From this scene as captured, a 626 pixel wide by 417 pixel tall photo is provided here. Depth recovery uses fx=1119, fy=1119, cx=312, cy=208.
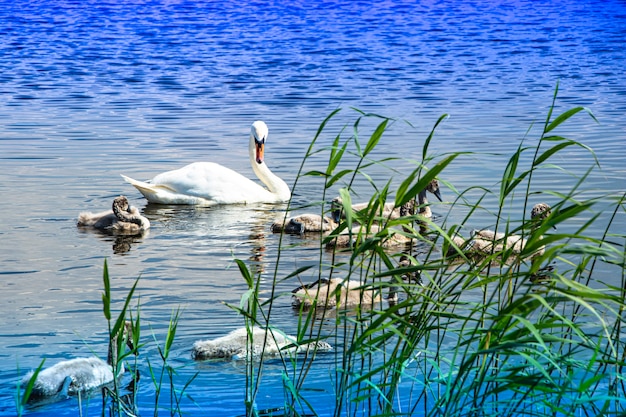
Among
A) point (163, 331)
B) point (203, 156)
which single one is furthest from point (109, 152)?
point (163, 331)

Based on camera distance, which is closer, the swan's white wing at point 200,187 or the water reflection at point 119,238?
the water reflection at point 119,238

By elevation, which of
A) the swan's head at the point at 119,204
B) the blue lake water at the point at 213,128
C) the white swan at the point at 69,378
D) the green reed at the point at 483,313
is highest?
the green reed at the point at 483,313

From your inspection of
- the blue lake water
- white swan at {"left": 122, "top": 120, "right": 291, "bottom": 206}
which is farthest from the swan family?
the blue lake water

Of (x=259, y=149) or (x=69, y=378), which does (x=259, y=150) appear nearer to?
(x=259, y=149)

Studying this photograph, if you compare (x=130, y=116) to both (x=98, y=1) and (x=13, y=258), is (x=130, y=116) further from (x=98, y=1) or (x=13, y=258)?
(x=98, y=1)

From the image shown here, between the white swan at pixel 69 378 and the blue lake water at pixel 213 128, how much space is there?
0.10 m

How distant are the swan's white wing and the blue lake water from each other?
0.52 feet

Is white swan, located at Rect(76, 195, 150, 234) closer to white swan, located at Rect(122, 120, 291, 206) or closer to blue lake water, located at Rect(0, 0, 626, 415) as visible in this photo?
blue lake water, located at Rect(0, 0, 626, 415)

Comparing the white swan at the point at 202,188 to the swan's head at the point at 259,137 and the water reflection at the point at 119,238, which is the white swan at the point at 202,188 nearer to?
the swan's head at the point at 259,137

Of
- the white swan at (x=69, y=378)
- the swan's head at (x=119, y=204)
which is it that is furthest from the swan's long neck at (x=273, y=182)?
the white swan at (x=69, y=378)

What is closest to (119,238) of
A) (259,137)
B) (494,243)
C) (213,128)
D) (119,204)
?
(119,204)

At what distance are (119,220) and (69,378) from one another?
4636mm

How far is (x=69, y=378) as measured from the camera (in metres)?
5.71

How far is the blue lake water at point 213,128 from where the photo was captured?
734 cm
